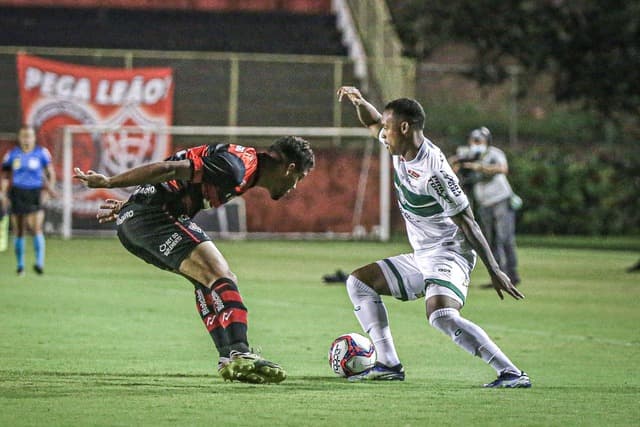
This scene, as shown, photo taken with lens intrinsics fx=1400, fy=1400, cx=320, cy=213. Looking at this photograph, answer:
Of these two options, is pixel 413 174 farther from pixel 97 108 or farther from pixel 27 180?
pixel 97 108

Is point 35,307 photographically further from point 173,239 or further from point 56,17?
point 56,17

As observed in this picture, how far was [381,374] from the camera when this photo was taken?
9867 mm

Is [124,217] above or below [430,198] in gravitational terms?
below

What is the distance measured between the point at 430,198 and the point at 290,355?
2.52 m

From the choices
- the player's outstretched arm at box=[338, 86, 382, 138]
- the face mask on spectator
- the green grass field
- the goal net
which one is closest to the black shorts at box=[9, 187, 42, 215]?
the green grass field

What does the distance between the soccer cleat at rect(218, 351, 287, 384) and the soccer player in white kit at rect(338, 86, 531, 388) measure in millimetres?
832

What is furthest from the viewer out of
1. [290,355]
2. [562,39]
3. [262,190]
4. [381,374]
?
[262,190]

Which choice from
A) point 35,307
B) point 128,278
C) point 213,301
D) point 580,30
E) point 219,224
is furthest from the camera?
point 219,224

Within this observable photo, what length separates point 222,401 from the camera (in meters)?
8.53

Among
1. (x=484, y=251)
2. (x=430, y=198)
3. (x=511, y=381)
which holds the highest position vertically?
(x=430, y=198)

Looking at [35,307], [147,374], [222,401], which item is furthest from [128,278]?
[222,401]

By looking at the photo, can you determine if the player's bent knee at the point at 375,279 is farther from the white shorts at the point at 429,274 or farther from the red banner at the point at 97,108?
the red banner at the point at 97,108

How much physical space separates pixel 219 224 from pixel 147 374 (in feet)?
72.4

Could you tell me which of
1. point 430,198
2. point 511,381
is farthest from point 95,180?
point 511,381
